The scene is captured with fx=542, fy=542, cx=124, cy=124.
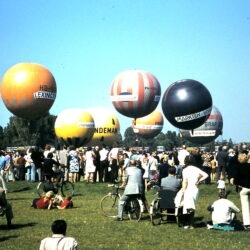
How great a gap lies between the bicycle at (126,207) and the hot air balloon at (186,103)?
21.7 meters

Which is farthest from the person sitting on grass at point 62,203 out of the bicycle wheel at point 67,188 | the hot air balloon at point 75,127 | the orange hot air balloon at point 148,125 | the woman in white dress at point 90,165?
the orange hot air balloon at point 148,125

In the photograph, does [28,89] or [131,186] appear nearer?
[131,186]

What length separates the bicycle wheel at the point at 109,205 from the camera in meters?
15.6

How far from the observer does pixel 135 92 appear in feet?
134

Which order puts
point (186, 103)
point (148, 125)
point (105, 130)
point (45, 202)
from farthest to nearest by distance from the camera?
point (148, 125) < point (105, 130) < point (186, 103) < point (45, 202)

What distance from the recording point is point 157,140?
19875cm

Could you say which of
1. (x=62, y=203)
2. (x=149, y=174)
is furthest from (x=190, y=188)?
(x=149, y=174)

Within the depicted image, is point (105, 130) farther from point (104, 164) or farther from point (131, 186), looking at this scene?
point (131, 186)

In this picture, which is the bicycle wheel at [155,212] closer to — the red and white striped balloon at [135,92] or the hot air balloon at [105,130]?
the red and white striped balloon at [135,92]

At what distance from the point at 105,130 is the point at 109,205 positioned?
38.4 m

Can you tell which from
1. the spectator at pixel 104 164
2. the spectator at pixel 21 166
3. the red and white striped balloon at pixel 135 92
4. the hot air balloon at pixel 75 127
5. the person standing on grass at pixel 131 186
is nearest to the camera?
the person standing on grass at pixel 131 186

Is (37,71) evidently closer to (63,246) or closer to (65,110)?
(65,110)

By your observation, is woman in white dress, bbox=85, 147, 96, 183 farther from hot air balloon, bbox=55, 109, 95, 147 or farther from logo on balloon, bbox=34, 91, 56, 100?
hot air balloon, bbox=55, 109, 95, 147

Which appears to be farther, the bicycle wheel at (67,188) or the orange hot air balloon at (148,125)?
the orange hot air balloon at (148,125)
